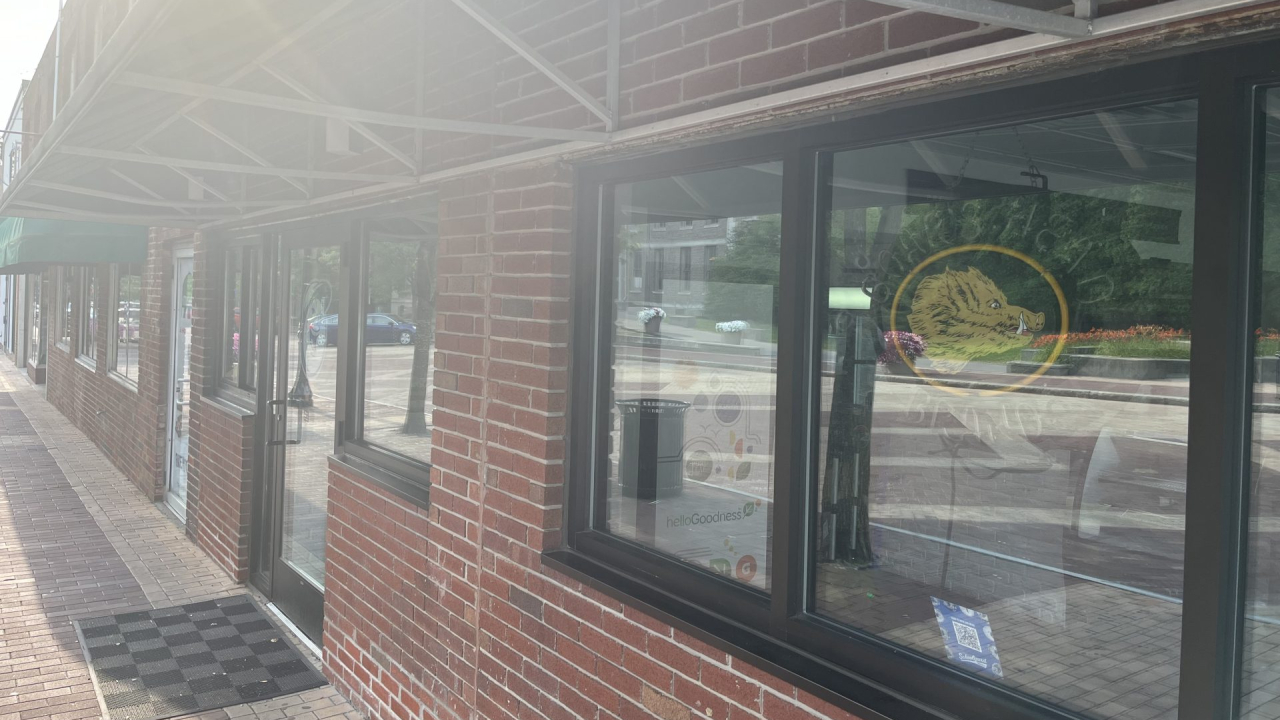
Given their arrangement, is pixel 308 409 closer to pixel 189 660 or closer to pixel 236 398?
pixel 236 398

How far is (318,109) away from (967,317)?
6.04 ft

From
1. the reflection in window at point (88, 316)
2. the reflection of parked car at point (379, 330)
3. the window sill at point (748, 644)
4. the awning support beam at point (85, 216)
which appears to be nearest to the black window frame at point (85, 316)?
the reflection in window at point (88, 316)

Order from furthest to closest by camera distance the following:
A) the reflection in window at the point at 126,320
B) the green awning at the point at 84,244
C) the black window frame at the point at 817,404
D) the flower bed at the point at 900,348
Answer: the reflection in window at the point at 126,320 < the green awning at the point at 84,244 < the flower bed at the point at 900,348 < the black window frame at the point at 817,404

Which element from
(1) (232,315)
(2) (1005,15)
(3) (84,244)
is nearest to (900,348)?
(2) (1005,15)

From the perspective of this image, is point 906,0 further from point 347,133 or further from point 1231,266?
point 347,133

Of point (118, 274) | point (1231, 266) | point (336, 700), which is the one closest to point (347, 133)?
point (336, 700)

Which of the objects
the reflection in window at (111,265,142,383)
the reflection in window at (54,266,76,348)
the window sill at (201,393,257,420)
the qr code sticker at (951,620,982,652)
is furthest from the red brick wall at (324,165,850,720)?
the reflection in window at (54,266,76,348)

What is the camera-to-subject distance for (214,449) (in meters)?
7.36

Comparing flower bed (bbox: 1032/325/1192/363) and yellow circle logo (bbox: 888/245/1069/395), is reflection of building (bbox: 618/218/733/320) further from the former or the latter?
flower bed (bbox: 1032/325/1192/363)

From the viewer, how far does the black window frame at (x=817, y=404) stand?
1.79 m

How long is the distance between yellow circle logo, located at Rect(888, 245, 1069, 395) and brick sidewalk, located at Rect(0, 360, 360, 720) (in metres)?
3.39

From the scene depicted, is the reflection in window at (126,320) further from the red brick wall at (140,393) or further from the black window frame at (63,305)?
the black window frame at (63,305)

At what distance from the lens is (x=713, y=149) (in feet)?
9.46

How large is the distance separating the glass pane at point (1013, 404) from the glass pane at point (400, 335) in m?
2.25
